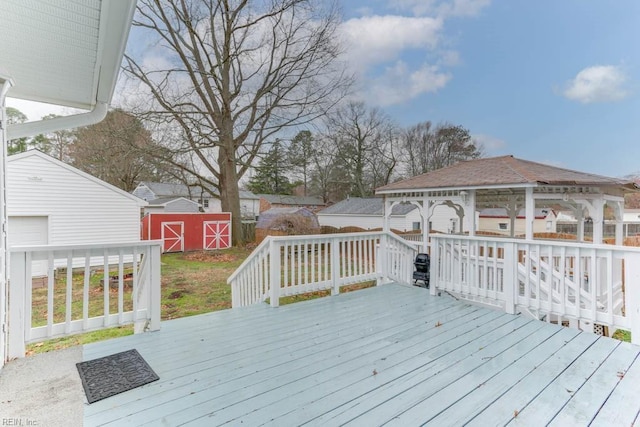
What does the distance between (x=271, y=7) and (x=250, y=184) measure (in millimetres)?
23051

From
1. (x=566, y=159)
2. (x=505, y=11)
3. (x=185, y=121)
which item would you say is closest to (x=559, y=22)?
(x=505, y=11)

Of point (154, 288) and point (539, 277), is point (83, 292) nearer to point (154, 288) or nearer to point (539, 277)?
point (154, 288)

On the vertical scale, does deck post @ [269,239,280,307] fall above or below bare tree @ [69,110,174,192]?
below

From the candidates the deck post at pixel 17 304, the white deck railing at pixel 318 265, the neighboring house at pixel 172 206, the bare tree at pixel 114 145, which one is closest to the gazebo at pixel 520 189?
the white deck railing at pixel 318 265

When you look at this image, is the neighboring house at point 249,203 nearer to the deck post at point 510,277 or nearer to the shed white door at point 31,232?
the shed white door at point 31,232

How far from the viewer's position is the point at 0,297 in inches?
93.5

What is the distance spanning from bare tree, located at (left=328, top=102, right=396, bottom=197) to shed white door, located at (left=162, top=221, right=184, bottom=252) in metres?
15.7

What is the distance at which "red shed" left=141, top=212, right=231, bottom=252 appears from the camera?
49.1 ft

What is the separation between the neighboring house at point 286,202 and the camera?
32.8 m

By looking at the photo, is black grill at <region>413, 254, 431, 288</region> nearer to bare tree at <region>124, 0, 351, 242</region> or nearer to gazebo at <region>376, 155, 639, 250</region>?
gazebo at <region>376, 155, 639, 250</region>

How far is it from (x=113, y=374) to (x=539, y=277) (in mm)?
4588

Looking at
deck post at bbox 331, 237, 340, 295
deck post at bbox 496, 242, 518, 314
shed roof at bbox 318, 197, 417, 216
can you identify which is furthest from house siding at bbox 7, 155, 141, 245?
shed roof at bbox 318, 197, 417, 216

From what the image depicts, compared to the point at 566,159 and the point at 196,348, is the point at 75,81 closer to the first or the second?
the point at 196,348

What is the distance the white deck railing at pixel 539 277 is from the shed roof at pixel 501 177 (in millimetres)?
1651
